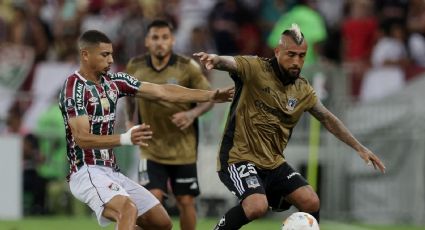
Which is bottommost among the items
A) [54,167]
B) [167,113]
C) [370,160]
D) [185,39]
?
[54,167]

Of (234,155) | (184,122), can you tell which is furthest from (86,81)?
(184,122)

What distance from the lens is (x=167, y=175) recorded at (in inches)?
573

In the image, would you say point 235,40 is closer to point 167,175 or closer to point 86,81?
point 167,175

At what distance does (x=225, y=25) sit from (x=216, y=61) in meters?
10.8

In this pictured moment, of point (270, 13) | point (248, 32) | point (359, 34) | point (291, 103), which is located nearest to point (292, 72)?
point (291, 103)

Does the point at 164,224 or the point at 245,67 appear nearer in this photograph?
the point at 164,224

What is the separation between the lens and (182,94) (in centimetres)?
1227

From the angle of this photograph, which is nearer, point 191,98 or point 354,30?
point 191,98

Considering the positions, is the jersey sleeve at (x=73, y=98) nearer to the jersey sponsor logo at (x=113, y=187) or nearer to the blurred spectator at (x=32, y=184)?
the jersey sponsor logo at (x=113, y=187)

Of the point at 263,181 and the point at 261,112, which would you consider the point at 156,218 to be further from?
the point at 261,112

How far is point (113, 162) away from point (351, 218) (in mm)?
8514

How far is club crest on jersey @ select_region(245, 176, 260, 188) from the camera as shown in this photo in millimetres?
12117

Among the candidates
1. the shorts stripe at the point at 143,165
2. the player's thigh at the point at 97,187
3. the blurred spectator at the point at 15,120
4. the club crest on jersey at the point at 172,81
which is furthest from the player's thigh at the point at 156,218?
the blurred spectator at the point at 15,120

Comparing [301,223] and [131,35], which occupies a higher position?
[131,35]
